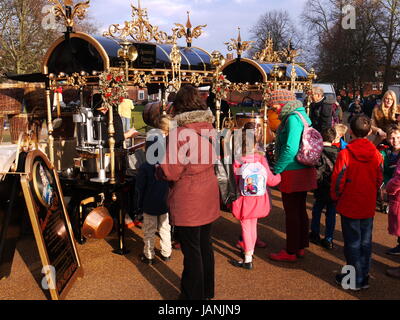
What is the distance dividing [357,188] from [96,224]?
9.31ft

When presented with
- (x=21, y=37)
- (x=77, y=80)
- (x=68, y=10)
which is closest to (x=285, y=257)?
(x=77, y=80)

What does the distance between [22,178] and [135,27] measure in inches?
165

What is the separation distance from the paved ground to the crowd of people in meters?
0.15

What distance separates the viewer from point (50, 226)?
3.75 meters

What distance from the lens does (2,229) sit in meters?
3.68

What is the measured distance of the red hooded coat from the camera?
370 cm

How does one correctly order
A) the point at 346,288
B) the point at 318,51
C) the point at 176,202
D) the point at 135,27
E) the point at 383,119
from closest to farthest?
1. the point at 176,202
2. the point at 346,288
3. the point at 383,119
4. the point at 135,27
5. the point at 318,51

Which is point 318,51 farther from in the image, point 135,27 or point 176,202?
point 176,202

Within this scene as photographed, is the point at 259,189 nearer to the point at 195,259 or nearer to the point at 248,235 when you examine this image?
the point at 248,235

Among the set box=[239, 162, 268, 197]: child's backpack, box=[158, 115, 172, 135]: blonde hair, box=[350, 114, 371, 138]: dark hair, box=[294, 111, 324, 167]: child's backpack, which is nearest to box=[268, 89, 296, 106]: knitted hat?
box=[294, 111, 324, 167]: child's backpack

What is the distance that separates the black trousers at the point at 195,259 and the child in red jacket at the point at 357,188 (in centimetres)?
133

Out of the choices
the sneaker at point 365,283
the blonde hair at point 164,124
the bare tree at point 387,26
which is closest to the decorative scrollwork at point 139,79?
the blonde hair at point 164,124

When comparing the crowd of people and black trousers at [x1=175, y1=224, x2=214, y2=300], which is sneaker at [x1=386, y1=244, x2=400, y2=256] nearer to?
the crowd of people
